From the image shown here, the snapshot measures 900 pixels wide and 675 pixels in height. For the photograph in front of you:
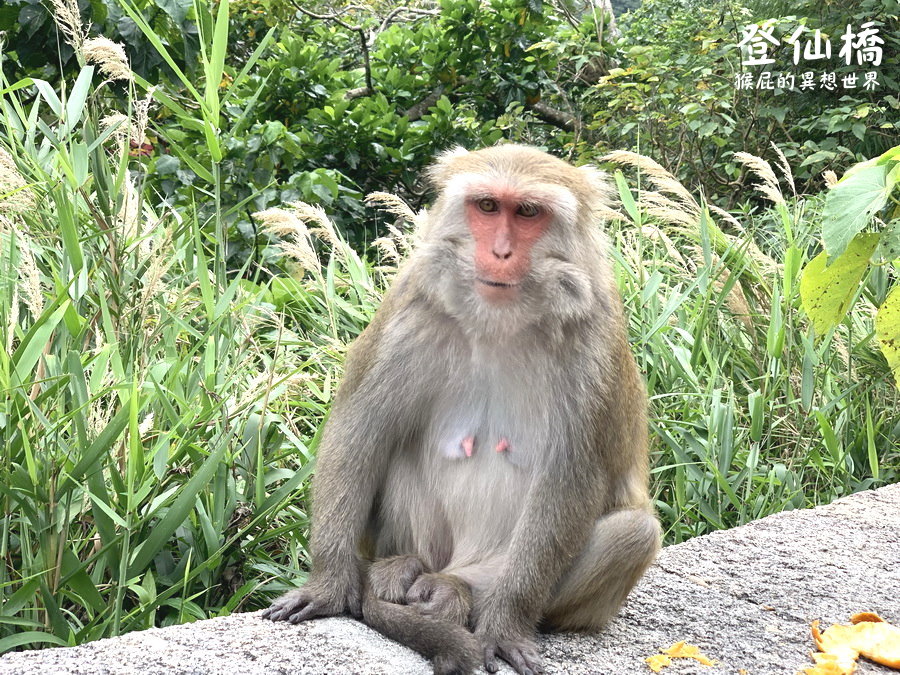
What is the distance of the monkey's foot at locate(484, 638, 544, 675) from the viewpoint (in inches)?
110

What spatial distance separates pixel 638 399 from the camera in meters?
3.39

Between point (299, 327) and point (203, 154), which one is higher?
point (203, 154)

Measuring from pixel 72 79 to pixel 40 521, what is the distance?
4205mm

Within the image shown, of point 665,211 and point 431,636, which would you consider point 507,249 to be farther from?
point 665,211

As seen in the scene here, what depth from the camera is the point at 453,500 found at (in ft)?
10.3

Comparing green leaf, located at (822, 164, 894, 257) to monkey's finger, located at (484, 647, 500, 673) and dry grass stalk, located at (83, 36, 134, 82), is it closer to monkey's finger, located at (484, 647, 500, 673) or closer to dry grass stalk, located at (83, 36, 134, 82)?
monkey's finger, located at (484, 647, 500, 673)

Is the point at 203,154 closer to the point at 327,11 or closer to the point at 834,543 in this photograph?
the point at 834,543

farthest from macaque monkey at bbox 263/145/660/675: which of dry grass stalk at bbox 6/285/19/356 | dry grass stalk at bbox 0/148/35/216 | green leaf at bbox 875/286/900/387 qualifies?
dry grass stalk at bbox 0/148/35/216

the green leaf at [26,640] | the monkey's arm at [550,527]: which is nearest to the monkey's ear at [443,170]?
the monkey's arm at [550,527]

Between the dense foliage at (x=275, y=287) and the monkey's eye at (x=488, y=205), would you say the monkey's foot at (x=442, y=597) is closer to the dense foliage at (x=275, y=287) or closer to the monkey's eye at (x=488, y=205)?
the dense foliage at (x=275, y=287)

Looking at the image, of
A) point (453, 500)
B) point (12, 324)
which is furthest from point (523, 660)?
point (12, 324)

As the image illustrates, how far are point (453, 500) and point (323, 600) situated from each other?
1.58 ft

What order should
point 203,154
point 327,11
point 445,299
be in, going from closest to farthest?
point 445,299 < point 203,154 < point 327,11

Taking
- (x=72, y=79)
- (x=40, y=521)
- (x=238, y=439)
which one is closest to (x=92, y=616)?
(x=40, y=521)
